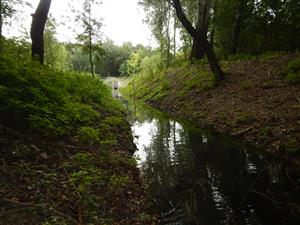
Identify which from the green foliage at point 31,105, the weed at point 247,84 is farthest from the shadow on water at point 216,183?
the weed at point 247,84

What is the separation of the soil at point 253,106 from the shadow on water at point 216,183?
0.61 meters

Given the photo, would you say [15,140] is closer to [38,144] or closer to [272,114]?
[38,144]

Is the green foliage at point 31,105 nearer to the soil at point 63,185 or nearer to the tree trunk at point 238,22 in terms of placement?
the soil at point 63,185

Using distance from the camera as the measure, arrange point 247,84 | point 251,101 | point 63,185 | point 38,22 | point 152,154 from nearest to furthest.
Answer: point 63,185, point 152,154, point 38,22, point 251,101, point 247,84

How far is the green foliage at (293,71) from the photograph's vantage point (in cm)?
1052

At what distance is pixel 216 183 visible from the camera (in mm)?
5824

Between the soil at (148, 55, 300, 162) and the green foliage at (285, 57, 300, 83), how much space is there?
193 millimetres

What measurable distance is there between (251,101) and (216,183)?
5674 mm

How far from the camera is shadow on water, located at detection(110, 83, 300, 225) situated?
15.1 feet

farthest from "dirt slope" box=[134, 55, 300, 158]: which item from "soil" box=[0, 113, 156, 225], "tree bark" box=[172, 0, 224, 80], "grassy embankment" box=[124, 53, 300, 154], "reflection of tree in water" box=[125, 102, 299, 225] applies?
"soil" box=[0, 113, 156, 225]

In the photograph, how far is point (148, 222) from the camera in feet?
14.2

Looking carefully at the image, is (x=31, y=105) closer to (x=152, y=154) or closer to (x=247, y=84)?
(x=152, y=154)

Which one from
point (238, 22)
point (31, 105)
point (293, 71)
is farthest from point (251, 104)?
point (238, 22)

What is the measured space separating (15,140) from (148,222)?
2.67m
